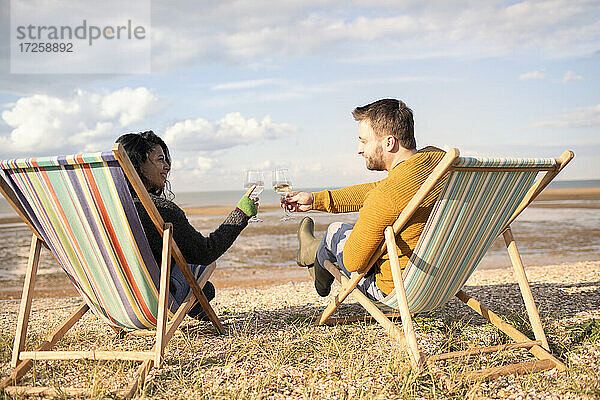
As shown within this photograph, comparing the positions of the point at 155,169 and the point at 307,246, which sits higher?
the point at 155,169

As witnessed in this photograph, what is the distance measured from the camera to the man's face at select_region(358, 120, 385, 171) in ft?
10.5

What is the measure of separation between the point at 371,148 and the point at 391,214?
0.53 meters

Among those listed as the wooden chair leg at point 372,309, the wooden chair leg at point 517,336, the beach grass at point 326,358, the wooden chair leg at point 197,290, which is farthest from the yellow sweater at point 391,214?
the wooden chair leg at point 197,290

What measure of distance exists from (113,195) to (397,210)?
58.1 inches

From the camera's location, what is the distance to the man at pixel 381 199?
288 centimetres

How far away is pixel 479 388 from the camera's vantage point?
2.72m

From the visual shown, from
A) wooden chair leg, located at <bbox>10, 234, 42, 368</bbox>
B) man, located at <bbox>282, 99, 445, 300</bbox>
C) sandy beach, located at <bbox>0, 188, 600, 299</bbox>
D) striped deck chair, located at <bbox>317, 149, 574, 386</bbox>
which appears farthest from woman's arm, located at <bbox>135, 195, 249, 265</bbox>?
sandy beach, located at <bbox>0, 188, 600, 299</bbox>

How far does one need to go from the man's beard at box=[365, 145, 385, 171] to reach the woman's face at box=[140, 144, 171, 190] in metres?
1.31

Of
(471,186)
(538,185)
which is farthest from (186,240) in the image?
(538,185)

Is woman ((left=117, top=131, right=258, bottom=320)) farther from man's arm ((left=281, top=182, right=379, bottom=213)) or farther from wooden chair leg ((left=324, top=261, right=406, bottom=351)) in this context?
wooden chair leg ((left=324, top=261, right=406, bottom=351))

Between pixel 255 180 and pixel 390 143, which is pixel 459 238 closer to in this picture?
pixel 390 143

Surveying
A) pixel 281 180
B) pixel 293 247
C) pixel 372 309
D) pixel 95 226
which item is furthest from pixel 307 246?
pixel 293 247

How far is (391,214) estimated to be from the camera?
2859mm

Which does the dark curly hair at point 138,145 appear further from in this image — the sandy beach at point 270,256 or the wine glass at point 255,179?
the sandy beach at point 270,256
